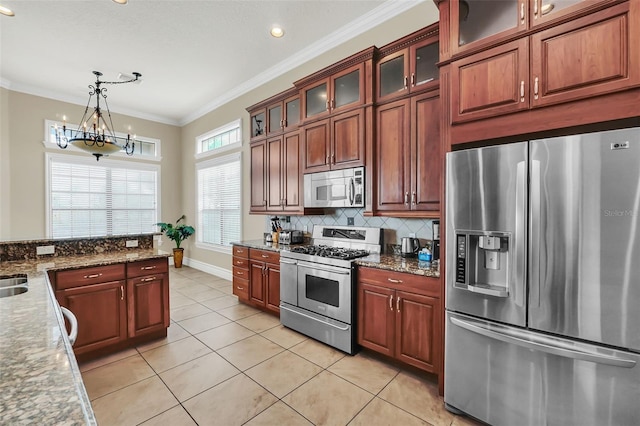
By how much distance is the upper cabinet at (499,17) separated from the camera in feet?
5.44

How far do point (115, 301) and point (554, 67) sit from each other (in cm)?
398

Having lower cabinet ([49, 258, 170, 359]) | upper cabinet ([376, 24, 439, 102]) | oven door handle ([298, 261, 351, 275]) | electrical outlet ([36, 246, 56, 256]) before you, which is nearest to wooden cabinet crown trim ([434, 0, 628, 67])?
upper cabinet ([376, 24, 439, 102])

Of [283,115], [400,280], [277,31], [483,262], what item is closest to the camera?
[483,262]

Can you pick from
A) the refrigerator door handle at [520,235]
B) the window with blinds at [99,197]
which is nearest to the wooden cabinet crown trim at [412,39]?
the refrigerator door handle at [520,235]

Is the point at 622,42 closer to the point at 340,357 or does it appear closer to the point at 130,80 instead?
the point at 340,357

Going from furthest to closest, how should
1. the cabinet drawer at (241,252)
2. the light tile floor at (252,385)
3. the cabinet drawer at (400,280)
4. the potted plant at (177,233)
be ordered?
1. the potted plant at (177,233)
2. the cabinet drawer at (241,252)
3. the cabinet drawer at (400,280)
4. the light tile floor at (252,385)

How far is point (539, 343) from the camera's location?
1.65 m

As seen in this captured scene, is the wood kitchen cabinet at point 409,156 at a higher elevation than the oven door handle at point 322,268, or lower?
higher

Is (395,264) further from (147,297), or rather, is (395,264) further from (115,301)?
(115,301)

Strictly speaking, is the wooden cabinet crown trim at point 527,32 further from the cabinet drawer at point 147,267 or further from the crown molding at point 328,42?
the cabinet drawer at point 147,267

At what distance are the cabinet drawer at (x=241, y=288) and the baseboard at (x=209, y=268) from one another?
1.42 m

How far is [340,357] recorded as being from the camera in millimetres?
2756

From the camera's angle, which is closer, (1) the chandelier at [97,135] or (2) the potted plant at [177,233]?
(1) the chandelier at [97,135]

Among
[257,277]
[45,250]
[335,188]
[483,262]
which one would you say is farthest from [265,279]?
[483,262]
